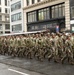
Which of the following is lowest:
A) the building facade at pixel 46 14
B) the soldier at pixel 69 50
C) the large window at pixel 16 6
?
the soldier at pixel 69 50

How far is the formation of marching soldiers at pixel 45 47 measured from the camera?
11176 millimetres

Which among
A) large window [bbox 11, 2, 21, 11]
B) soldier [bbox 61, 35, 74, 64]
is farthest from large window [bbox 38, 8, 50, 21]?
soldier [bbox 61, 35, 74, 64]

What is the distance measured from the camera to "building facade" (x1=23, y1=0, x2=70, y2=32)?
40625mm

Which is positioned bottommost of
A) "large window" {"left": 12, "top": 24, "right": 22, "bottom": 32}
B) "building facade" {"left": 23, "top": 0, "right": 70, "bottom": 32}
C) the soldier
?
the soldier

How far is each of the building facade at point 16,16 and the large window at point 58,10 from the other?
14.5 meters

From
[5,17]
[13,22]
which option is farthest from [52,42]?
[5,17]

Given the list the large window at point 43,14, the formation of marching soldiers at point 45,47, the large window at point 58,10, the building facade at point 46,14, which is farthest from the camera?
the large window at point 43,14

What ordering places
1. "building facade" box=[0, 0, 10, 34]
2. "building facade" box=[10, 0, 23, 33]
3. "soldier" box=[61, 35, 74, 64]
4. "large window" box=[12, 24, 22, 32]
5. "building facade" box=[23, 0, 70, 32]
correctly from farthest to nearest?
1. "building facade" box=[0, 0, 10, 34]
2. "large window" box=[12, 24, 22, 32]
3. "building facade" box=[10, 0, 23, 33]
4. "building facade" box=[23, 0, 70, 32]
5. "soldier" box=[61, 35, 74, 64]

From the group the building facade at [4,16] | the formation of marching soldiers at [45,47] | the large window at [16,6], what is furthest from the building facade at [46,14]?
the building facade at [4,16]

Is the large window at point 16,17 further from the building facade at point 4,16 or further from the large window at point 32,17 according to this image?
the building facade at point 4,16

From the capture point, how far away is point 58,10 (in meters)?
42.5

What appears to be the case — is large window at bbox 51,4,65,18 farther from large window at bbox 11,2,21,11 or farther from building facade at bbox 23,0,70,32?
large window at bbox 11,2,21,11

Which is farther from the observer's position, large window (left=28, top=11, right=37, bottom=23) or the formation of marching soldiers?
large window (left=28, top=11, right=37, bottom=23)

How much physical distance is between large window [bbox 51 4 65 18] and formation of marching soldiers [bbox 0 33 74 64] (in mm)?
26285
